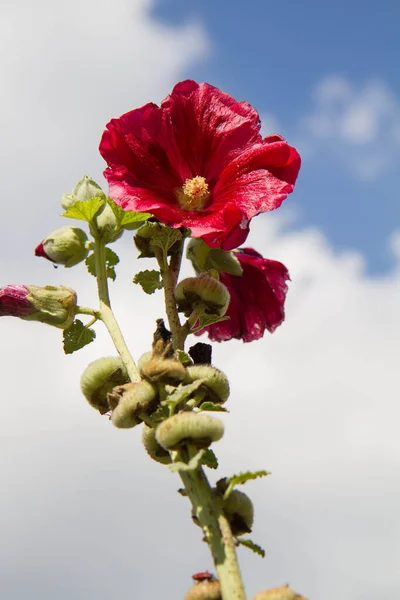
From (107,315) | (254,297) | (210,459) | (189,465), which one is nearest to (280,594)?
(189,465)

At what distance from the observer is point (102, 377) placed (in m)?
2.02

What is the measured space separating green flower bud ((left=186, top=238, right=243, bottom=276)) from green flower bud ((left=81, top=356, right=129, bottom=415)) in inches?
21.3

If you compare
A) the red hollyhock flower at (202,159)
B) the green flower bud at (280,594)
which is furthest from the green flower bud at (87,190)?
the green flower bud at (280,594)

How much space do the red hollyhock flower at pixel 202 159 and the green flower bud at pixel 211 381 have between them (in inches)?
21.3

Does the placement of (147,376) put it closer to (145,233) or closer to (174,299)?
(174,299)

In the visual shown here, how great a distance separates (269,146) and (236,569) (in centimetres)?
Answer: 146

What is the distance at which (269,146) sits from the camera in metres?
2.44

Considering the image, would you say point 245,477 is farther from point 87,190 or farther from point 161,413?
point 87,190

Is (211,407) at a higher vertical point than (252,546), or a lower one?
higher

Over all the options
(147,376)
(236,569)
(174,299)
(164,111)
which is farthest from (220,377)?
(164,111)

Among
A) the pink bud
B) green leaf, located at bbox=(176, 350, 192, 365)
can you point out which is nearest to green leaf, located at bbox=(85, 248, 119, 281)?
the pink bud

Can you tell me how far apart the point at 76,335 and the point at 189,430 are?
0.83 meters

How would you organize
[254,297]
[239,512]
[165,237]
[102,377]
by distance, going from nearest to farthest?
[239,512] → [102,377] → [165,237] → [254,297]

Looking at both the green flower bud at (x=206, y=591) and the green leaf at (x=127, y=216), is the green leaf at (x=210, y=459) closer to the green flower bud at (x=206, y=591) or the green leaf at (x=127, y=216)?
the green flower bud at (x=206, y=591)
